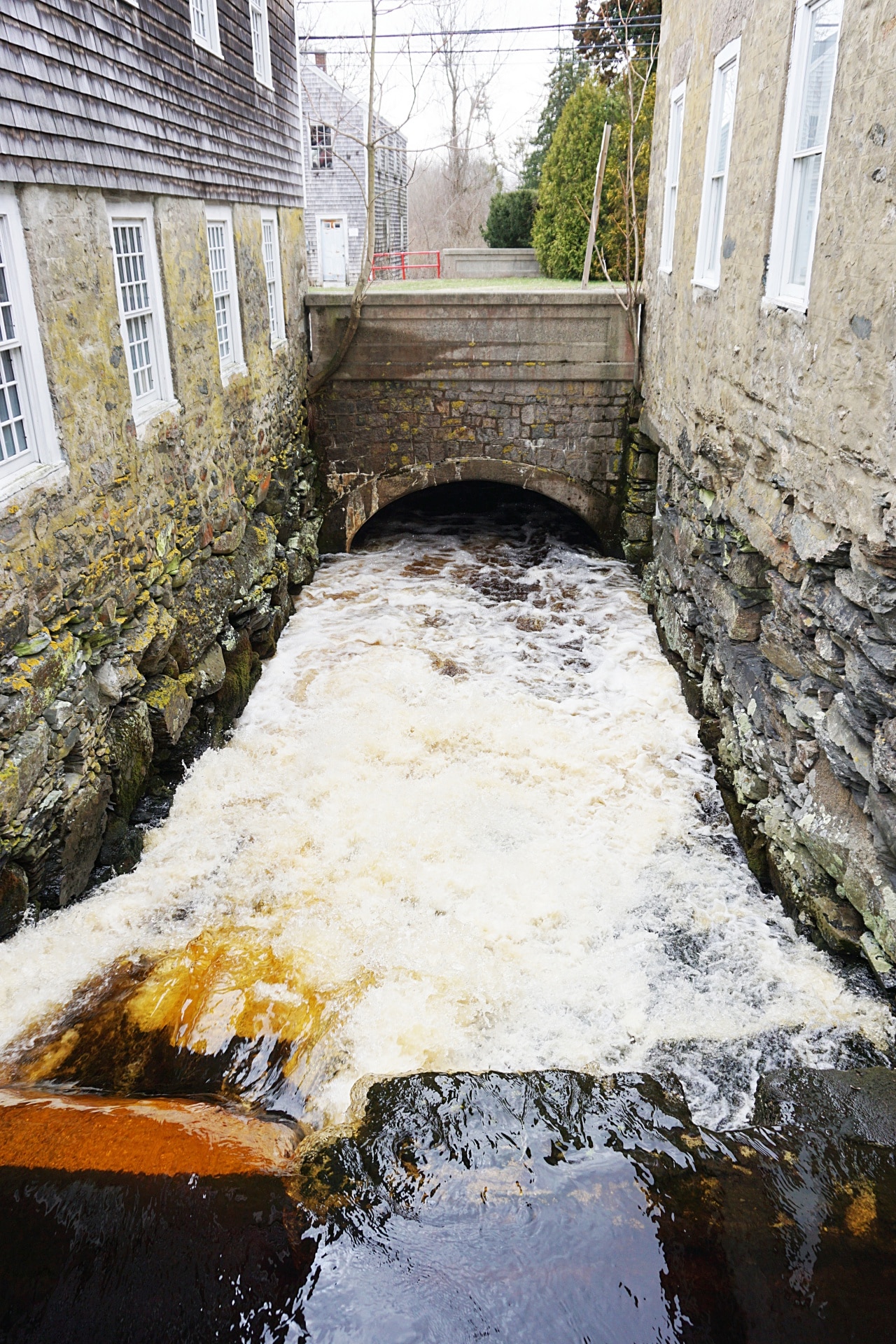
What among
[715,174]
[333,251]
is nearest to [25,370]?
[715,174]

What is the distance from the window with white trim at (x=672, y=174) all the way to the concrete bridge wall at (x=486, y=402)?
3.62ft

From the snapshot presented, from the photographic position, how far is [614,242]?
14219 millimetres

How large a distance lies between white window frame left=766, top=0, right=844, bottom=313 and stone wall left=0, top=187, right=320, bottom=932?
165 inches

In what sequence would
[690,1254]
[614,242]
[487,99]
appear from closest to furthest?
[690,1254]
[614,242]
[487,99]

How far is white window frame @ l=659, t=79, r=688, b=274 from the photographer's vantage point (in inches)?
355

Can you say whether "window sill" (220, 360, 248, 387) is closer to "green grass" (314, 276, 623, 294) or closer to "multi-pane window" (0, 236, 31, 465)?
"multi-pane window" (0, 236, 31, 465)

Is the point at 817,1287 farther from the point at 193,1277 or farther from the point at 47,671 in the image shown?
the point at 47,671

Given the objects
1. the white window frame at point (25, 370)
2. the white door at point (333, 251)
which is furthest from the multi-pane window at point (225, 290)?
the white door at point (333, 251)

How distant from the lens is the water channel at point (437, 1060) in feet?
9.96

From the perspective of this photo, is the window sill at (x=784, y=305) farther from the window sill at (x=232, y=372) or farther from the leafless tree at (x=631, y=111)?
the leafless tree at (x=631, y=111)

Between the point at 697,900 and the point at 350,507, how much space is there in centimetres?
814

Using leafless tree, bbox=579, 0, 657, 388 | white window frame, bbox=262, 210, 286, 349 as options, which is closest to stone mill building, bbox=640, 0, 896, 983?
leafless tree, bbox=579, 0, 657, 388

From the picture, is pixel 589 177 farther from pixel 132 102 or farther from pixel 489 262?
pixel 132 102

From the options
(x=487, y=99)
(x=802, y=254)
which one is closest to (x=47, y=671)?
(x=802, y=254)
